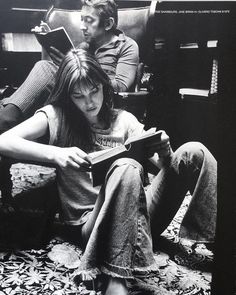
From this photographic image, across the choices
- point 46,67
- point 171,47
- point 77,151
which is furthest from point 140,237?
point 171,47

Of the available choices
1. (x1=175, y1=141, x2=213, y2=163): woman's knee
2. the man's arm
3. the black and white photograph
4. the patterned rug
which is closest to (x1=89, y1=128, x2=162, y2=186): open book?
the black and white photograph

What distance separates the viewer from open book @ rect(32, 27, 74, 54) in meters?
0.87

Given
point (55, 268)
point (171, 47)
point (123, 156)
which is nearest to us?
point (123, 156)

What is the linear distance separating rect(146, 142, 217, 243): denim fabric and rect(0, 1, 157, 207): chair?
0.24m

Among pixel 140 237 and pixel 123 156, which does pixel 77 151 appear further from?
pixel 140 237

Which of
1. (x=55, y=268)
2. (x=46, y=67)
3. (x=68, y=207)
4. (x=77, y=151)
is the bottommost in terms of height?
(x=55, y=268)

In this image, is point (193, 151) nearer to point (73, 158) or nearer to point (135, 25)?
point (73, 158)

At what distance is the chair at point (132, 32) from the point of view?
101 cm

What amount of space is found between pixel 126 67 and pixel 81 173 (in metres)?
0.39

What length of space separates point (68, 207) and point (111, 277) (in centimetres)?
20

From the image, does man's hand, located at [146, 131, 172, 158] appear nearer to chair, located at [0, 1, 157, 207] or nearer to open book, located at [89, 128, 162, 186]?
open book, located at [89, 128, 162, 186]

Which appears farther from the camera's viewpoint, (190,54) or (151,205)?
(190,54)

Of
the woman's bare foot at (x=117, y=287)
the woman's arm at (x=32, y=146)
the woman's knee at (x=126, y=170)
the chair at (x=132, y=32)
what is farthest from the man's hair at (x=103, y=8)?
the woman's bare foot at (x=117, y=287)

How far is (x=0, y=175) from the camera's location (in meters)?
0.98
